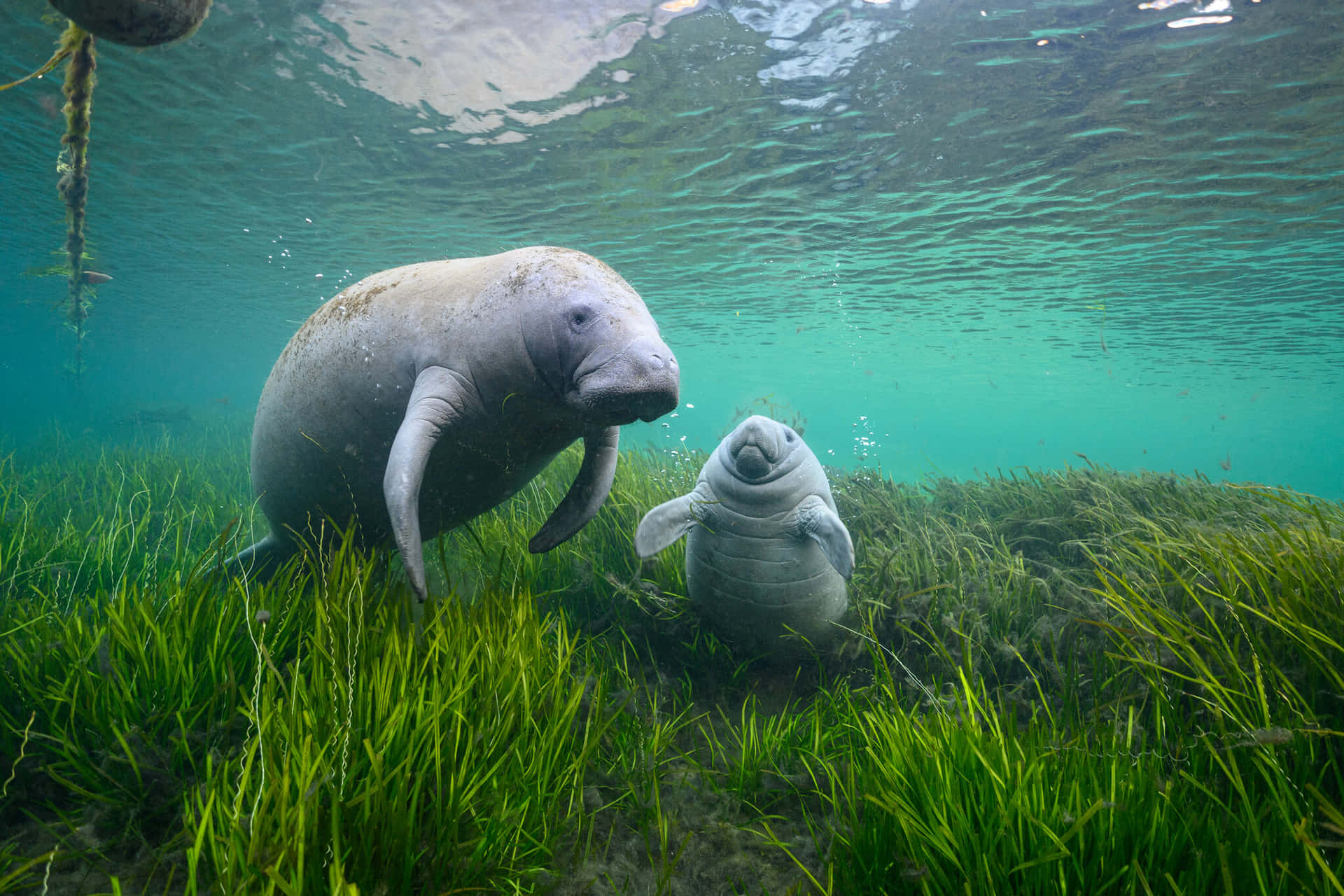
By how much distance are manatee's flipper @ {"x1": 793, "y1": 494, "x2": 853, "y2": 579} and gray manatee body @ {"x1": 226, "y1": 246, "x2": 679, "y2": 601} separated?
130 centimetres

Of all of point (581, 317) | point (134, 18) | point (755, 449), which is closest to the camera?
Answer: point (134, 18)

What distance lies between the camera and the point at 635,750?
284cm

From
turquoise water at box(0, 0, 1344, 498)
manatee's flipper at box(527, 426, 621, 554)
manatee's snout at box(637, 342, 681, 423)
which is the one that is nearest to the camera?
manatee's snout at box(637, 342, 681, 423)

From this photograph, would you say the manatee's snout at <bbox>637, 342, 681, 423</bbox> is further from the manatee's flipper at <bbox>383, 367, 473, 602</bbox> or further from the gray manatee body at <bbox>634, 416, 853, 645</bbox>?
the gray manatee body at <bbox>634, 416, 853, 645</bbox>

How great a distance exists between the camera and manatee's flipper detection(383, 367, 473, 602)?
8.63 ft

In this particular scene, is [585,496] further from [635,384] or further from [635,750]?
[635,750]

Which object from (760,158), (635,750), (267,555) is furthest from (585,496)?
(760,158)

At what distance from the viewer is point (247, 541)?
7.66 meters

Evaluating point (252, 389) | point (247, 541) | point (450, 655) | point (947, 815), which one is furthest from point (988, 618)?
point (252, 389)

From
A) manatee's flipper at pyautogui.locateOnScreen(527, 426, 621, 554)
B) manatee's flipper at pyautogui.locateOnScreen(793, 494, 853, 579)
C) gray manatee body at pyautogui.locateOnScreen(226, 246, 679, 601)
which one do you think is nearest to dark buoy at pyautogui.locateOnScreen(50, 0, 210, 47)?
gray manatee body at pyautogui.locateOnScreen(226, 246, 679, 601)

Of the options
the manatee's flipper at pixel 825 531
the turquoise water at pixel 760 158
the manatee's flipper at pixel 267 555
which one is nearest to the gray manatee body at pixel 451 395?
the manatee's flipper at pixel 267 555

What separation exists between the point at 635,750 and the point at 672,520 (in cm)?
158

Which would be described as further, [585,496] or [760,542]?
[760,542]

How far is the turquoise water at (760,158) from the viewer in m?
8.63
